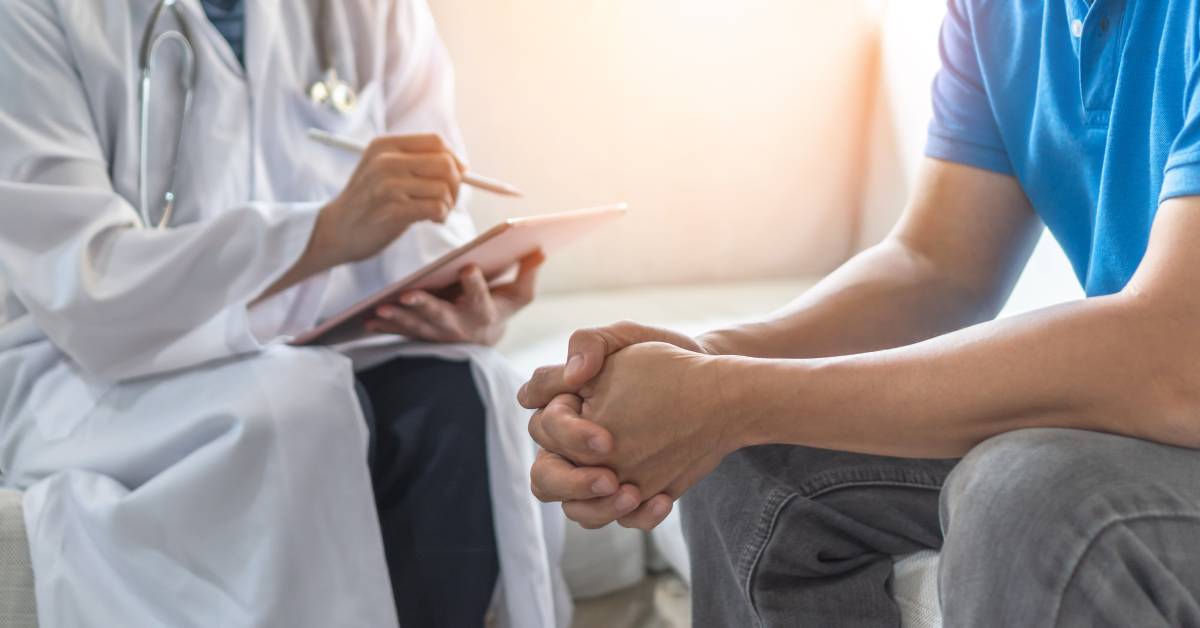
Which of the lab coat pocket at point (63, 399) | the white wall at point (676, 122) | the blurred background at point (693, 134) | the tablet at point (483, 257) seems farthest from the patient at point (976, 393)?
the white wall at point (676, 122)

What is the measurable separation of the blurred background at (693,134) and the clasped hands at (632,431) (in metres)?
0.78

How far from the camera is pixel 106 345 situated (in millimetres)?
1021

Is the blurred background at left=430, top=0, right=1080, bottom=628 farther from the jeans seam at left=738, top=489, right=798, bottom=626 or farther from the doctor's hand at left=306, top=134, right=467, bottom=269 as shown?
the jeans seam at left=738, top=489, right=798, bottom=626

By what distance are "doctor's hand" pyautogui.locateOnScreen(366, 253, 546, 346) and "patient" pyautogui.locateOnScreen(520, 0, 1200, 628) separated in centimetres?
35

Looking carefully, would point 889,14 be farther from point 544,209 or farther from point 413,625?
point 413,625

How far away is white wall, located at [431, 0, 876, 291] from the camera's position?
1.66 metres

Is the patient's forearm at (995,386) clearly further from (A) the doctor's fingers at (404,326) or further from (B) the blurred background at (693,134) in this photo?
(B) the blurred background at (693,134)

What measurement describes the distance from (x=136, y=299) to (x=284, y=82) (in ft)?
1.11

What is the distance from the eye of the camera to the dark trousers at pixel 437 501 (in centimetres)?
113

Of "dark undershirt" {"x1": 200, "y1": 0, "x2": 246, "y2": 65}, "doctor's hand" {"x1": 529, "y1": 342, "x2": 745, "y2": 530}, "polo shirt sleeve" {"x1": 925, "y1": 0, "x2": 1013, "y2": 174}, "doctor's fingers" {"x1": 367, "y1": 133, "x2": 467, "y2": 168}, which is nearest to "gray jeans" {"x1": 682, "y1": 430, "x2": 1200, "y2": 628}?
"doctor's hand" {"x1": 529, "y1": 342, "x2": 745, "y2": 530}

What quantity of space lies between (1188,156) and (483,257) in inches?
26.2

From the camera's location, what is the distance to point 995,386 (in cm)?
63

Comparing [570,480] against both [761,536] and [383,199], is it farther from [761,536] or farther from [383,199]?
[383,199]

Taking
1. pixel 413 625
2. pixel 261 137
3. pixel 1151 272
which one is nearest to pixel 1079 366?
pixel 1151 272
